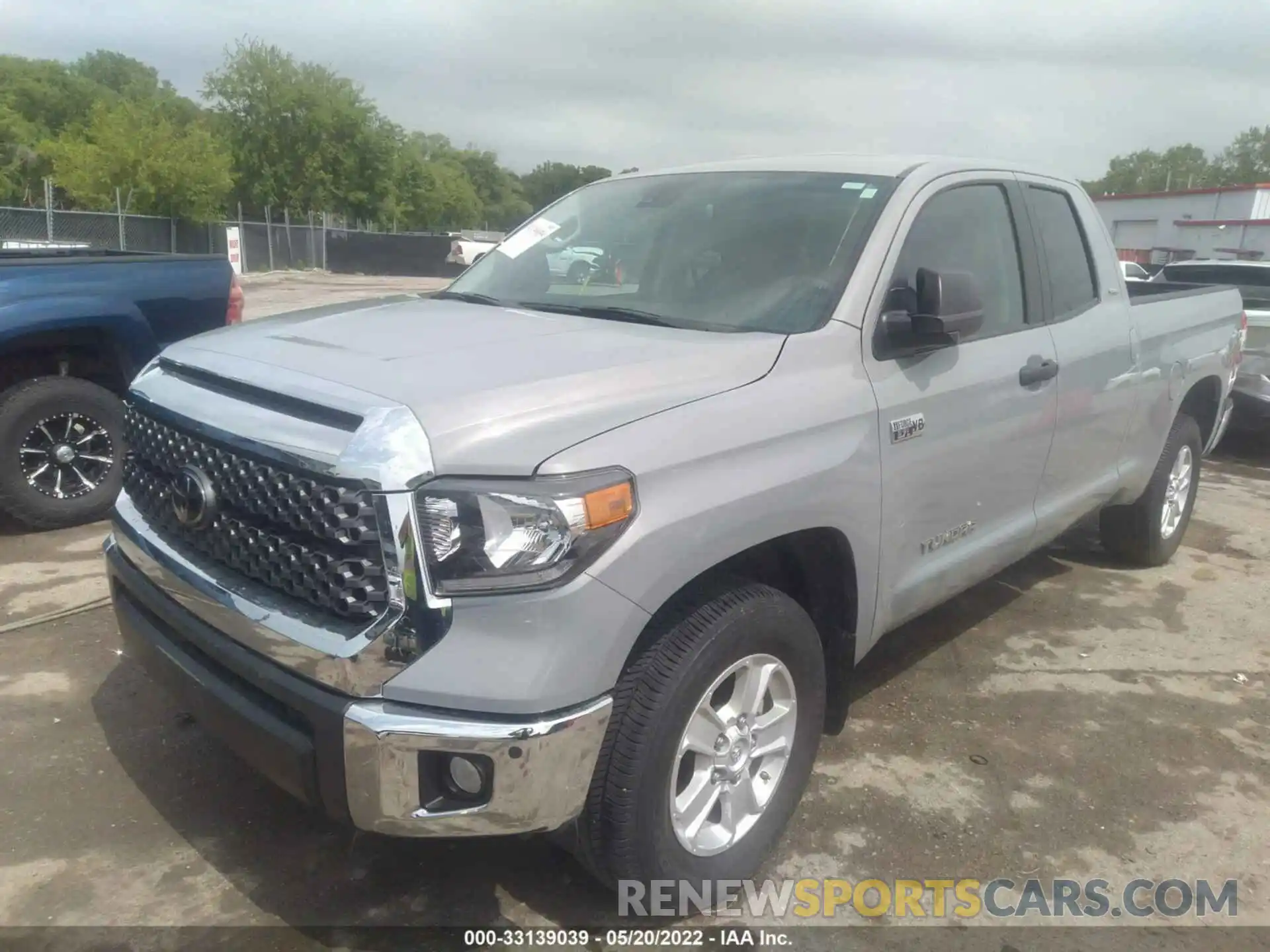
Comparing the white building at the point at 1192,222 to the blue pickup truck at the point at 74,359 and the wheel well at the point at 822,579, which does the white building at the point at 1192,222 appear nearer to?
the blue pickup truck at the point at 74,359

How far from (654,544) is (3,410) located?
14.1 ft

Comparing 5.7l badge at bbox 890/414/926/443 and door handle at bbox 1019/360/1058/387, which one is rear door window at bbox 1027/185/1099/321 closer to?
door handle at bbox 1019/360/1058/387

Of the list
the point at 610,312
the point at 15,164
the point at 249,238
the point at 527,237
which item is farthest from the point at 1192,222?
the point at 15,164

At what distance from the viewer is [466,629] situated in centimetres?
209

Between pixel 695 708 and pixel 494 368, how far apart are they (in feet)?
3.06

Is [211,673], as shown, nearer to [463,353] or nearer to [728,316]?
[463,353]

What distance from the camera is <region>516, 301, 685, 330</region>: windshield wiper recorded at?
3074 millimetres

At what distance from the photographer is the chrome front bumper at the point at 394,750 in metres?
2.10

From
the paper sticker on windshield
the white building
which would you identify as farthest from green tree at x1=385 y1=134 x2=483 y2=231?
the paper sticker on windshield

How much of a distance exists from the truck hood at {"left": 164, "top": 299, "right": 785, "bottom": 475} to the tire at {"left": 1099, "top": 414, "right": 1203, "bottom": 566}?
3265 mm

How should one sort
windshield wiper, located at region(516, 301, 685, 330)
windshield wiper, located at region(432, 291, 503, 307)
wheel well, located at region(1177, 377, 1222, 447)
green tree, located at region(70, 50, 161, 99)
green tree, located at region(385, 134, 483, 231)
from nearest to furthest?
windshield wiper, located at region(516, 301, 685, 330) < windshield wiper, located at region(432, 291, 503, 307) < wheel well, located at region(1177, 377, 1222, 447) < green tree, located at region(385, 134, 483, 231) < green tree, located at region(70, 50, 161, 99)

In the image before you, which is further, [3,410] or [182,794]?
[3,410]

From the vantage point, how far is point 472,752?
210 cm

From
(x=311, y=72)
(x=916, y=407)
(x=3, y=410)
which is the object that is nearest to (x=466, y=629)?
(x=916, y=407)
